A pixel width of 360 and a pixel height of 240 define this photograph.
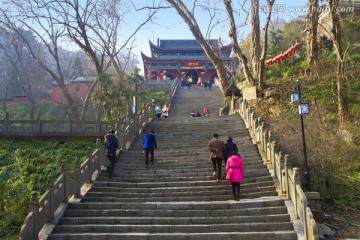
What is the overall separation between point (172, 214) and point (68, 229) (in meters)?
A: 2.14

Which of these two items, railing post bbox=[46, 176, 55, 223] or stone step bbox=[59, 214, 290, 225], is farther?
railing post bbox=[46, 176, 55, 223]

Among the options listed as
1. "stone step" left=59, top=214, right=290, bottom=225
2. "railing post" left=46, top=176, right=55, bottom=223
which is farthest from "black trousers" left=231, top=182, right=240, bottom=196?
"railing post" left=46, top=176, right=55, bottom=223

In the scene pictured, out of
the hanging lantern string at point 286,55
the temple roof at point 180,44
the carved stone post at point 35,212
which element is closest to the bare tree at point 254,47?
the hanging lantern string at point 286,55

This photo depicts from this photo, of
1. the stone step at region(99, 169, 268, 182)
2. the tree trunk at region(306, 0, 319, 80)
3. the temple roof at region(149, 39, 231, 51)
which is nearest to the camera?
the stone step at region(99, 169, 268, 182)

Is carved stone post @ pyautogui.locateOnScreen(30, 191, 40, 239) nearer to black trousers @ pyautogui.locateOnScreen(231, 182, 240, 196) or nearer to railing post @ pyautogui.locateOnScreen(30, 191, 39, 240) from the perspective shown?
railing post @ pyautogui.locateOnScreen(30, 191, 39, 240)

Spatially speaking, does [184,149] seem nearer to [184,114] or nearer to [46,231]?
[46,231]

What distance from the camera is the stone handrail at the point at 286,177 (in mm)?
6407

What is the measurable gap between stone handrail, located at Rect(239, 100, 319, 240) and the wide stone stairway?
218mm

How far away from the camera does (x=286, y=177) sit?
8.51m

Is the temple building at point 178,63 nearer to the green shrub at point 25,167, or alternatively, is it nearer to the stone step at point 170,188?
the green shrub at point 25,167

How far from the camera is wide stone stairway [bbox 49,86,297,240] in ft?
25.3

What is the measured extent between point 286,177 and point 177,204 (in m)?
2.40

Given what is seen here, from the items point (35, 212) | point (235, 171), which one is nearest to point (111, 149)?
point (35, 212)

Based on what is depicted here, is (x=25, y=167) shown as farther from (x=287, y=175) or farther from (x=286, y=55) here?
(x=286, y=55)
